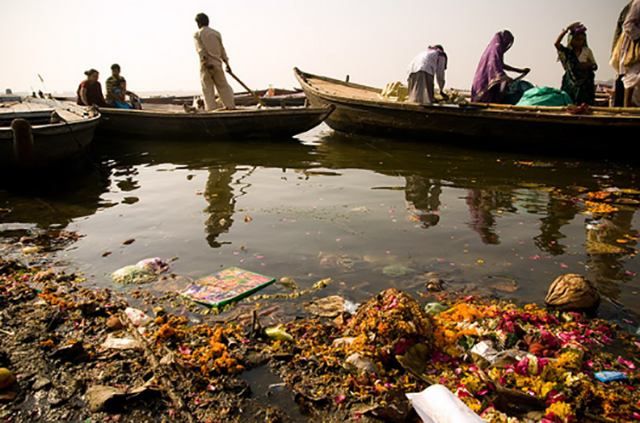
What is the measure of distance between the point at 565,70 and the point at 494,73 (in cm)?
140

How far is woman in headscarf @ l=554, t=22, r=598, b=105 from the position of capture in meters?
7.80

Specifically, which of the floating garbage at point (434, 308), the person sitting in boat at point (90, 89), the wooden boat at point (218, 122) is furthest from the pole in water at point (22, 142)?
the floating garbage at point (434, 308)

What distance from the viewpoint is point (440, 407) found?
1738 mm

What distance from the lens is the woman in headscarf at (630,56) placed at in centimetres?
689

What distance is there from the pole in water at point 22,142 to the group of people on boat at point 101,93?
4910mm

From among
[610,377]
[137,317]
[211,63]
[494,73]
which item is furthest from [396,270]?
[211,63]

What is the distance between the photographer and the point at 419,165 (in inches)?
291

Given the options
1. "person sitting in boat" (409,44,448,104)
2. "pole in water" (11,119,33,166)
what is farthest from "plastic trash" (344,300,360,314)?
"person sitting in boat" (409,44,448,104)

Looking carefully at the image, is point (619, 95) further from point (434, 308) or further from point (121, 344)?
point (121, 344)

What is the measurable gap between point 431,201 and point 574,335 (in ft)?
9.62

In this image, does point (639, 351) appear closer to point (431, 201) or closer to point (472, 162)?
point (431, 201)

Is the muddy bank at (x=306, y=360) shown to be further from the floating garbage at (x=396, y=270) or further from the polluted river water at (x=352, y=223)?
the floating garbage at (x=396, y=270)

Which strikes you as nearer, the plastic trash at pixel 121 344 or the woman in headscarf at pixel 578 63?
the plastic trash at pixel 121 344

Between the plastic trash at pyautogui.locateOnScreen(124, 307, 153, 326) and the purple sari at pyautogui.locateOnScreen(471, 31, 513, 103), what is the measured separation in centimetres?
811
